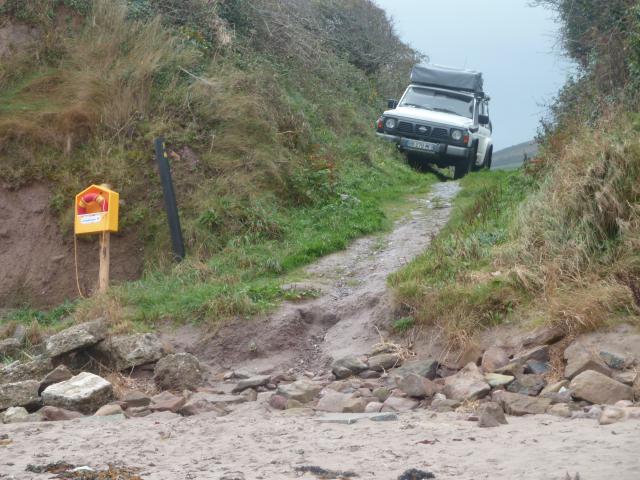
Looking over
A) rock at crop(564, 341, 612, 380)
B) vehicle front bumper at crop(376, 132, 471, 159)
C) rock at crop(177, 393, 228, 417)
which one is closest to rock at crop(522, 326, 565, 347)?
rock at crop(564, 341, 612, 380)

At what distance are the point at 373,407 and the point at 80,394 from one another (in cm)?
238

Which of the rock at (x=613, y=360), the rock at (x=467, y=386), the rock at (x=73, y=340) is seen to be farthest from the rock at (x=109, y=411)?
the rock at (x=613, y=360)

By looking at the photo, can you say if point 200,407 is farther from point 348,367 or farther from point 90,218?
point 90,218

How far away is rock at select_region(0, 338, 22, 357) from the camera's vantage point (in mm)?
9594

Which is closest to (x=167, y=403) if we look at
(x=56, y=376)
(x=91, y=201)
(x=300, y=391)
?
(x=300, y=391)

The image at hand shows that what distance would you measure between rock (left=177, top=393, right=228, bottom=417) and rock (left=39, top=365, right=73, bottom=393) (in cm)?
133

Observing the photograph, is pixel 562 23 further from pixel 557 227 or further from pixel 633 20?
pixel 557 227

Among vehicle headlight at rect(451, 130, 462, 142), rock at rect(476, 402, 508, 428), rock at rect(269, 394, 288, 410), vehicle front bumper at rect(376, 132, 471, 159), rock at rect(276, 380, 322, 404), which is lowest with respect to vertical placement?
rock at rect(269, 394, 288, 410)

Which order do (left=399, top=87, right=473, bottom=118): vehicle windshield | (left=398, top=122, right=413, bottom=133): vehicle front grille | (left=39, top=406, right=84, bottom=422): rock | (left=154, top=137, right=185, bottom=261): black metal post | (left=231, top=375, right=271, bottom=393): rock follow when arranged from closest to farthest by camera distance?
(left=39, top=406, right=84, bottom=422): rock, (left=231, top=375, right=271, bottom=393): rock, (left=154, top=137, right=185, bottom=261): black metal post, (left=398, top=122, right=413, bottom=133): vehicle front grille, (left=399, top=87, right=473, bottom=118): vehicle windshield

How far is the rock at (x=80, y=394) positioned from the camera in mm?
7461

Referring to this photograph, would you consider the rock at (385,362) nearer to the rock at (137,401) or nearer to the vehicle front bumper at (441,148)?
the rock at (137,401)

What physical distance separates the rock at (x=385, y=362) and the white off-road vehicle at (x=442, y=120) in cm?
1037

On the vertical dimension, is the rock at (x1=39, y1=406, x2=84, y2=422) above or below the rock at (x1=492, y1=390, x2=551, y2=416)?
below

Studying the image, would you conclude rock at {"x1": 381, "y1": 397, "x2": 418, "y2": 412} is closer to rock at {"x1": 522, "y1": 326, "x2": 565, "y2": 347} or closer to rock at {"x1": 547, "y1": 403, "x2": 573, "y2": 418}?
rock at {"x1": 547, "y1": 403, "x2": 573, "y2": 418}
